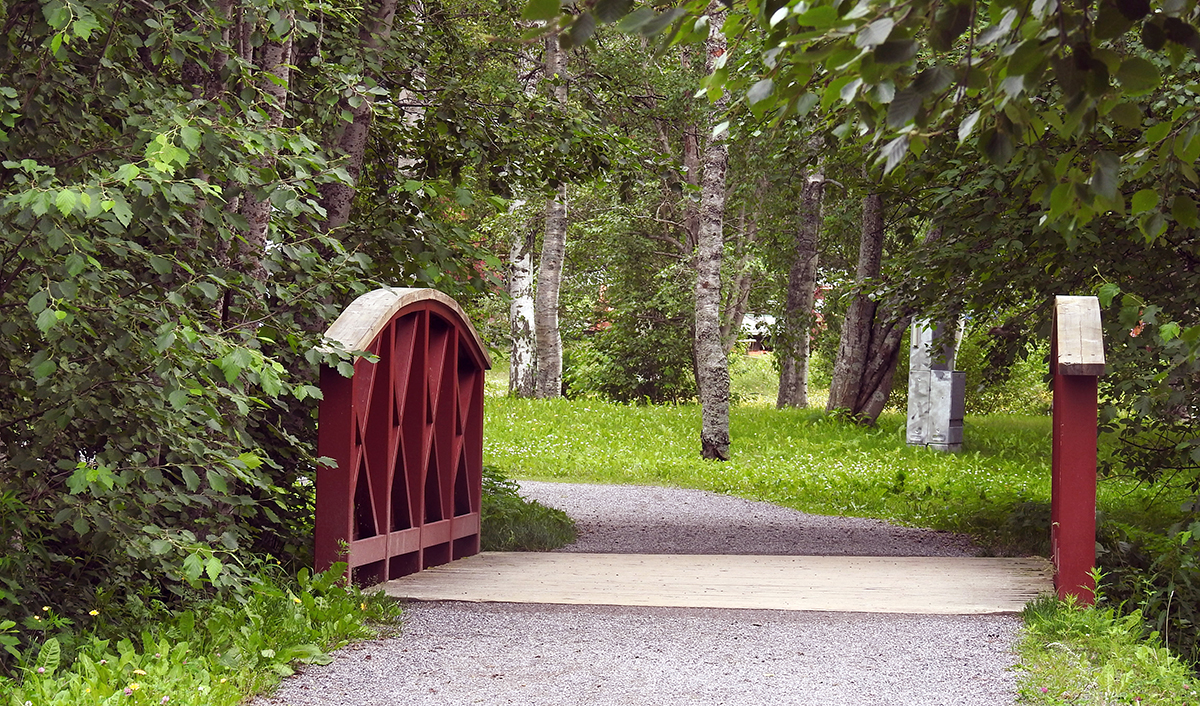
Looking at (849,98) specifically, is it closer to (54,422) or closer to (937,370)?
(54,422)

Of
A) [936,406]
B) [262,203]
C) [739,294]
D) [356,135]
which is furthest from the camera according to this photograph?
[739,294]

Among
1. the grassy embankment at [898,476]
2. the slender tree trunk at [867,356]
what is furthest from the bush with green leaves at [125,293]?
the slender tree trunk at [867,356]

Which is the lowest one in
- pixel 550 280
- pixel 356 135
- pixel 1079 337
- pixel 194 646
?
pixel 194 646

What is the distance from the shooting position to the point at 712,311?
14422mm

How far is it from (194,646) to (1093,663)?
3.28 m

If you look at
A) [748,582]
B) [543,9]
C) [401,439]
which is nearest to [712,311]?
[748,582]

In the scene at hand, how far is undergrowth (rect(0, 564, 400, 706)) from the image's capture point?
3.66 m

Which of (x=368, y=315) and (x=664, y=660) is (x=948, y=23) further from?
(x=368, y=315)

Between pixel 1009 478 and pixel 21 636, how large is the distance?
419 inches

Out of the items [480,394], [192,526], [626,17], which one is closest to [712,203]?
[480,394]

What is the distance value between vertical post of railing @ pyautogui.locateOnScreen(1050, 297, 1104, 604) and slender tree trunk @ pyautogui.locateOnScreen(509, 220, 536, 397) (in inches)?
676

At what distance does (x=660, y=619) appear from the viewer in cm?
543

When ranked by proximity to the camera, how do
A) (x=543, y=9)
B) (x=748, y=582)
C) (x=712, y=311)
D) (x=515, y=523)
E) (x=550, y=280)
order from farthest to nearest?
1. (x=550, y=280)
2. (x=712, y=311)
3. (x=515, y=523)
4. (x=748, y=582)
5. (x=543, y=9)

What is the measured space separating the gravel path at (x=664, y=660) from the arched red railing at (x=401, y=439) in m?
0.57
